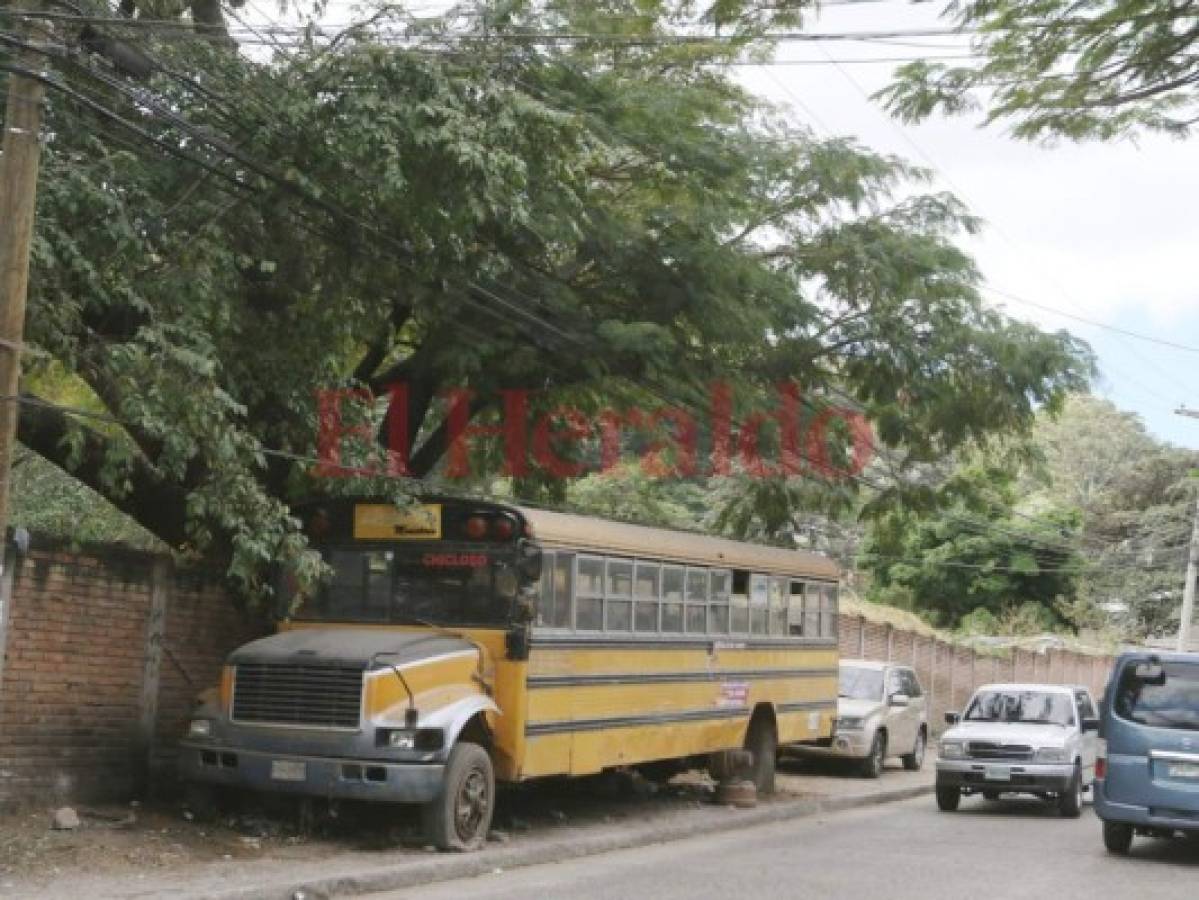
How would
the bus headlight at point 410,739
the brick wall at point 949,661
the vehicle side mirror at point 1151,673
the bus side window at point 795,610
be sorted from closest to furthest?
the bus headlight at point 410,739 → the vehicle side mirror at point 1151,673 → the bus side window at point 795,610 → the brick wall at point 949,661

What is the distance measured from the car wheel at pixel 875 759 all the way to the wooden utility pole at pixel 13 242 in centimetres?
1524

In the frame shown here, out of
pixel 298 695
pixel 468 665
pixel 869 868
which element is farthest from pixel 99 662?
pixel 869 868

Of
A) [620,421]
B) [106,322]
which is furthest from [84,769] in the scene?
[620,421]

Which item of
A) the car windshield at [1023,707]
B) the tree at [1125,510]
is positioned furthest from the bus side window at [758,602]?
the tree at [1125,510]

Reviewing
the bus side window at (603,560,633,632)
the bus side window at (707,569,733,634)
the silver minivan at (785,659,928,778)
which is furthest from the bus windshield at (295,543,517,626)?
the silver minivan at (785,659,928,778)

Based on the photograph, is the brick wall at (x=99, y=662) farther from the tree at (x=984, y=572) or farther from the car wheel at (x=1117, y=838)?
the tree at (x=984, y=572)

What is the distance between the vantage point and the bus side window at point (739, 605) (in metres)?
16.6

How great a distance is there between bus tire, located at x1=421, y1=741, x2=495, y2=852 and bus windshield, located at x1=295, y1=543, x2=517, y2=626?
1202 mm

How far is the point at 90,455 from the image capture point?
12.7 meters

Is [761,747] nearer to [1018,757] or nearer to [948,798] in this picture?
[948,798]

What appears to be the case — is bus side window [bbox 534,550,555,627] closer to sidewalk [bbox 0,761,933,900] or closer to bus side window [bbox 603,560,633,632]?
bus side window [bbox 603,560,633,632]

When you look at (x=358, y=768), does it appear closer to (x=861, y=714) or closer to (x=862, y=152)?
(x=862, y=152)

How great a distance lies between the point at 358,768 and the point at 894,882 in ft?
14.5

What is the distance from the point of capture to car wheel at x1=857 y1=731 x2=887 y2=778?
21.9 meters
